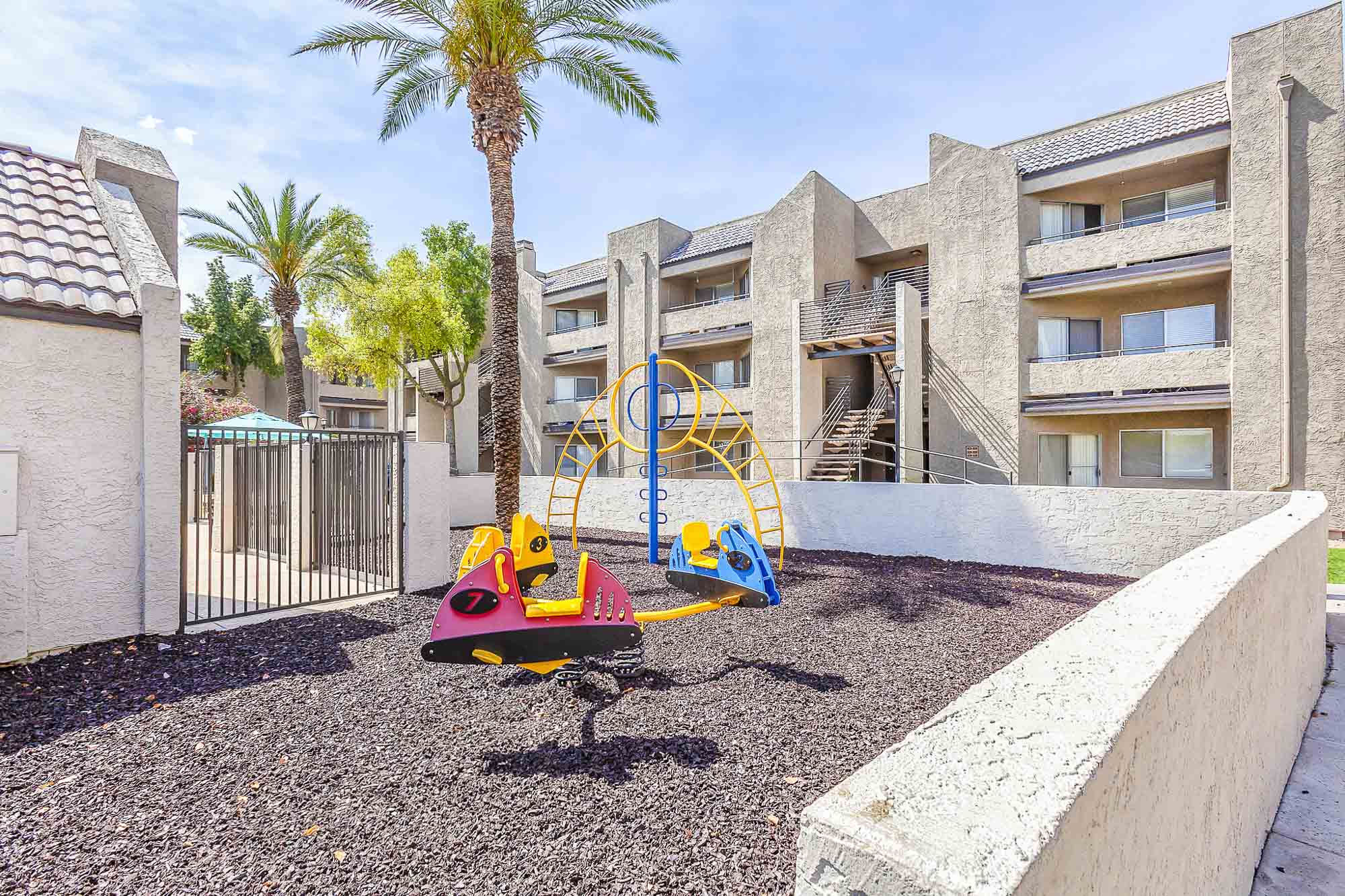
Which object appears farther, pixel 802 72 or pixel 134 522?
pixel 802 72

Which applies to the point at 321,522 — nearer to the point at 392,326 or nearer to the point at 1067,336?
the point at 392,326

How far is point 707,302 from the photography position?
81.3ft

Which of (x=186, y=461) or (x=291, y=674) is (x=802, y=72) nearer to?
(x=186, y=461)

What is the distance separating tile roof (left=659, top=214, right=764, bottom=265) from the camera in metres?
23.8

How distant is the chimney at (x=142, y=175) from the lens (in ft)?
26.6

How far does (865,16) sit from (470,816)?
1129 centimetres

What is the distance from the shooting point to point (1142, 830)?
58.9 inches

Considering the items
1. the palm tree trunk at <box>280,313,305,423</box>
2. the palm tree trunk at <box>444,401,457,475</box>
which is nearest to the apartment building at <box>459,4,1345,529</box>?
the palm tree trunk at <box>444,401,457,475</box>

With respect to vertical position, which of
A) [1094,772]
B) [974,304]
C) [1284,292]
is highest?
[974,304]

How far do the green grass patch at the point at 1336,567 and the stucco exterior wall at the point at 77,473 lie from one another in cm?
1526

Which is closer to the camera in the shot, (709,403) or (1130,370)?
(1130,370)

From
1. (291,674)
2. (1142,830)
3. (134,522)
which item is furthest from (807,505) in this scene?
(1142,830)

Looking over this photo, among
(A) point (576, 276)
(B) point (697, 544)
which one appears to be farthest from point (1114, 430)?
(A) point (576, 276)

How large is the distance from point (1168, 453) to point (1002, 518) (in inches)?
383
